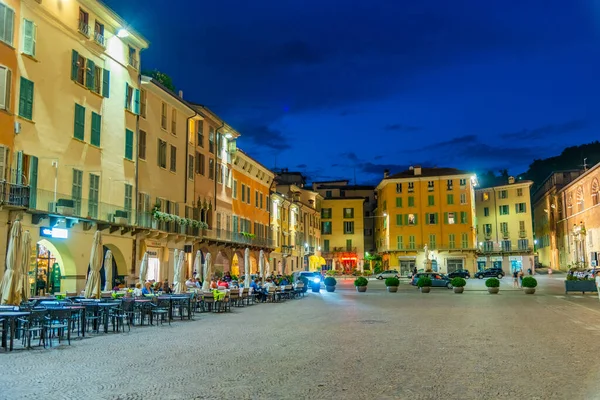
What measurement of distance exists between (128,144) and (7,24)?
1022 centimetres

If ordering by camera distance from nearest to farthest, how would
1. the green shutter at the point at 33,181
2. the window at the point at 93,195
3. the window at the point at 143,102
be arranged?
the green shutter at the point at 33,181
the window at the point at 93,195
the window at the point at 143,102

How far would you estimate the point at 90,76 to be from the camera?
2816cm

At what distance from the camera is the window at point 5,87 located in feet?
71.9

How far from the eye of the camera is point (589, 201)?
6506cm

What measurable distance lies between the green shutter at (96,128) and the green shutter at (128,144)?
2.49 meters

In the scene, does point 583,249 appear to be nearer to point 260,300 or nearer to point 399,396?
point 260,300

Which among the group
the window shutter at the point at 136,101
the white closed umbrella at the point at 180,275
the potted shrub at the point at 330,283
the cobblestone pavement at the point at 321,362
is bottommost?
the cobblestone pavement at the point at 321,362

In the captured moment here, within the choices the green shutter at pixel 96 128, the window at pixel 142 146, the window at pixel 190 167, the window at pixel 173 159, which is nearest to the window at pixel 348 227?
the window at pixel 190 167

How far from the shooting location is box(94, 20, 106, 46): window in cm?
2873

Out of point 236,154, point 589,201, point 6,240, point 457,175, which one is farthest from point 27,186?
point 457,175

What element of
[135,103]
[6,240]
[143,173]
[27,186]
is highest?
[135,103]

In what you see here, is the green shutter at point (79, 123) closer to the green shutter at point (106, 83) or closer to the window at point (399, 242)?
the green shutter at point (106, 83)

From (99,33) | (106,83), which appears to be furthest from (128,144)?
(99,33)

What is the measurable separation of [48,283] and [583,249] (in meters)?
62.1
